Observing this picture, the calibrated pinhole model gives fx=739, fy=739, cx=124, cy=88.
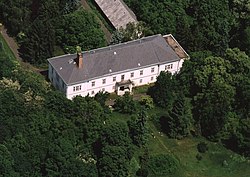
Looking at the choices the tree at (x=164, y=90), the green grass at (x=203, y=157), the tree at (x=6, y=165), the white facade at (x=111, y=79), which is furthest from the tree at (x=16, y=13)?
the tree at (x=6, y=165)

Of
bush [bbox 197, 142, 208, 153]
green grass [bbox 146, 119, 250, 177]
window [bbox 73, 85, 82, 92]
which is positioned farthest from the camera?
window [bbox 73, 85, 82, 92]

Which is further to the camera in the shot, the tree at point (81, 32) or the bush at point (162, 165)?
the tree at point (81, 32)

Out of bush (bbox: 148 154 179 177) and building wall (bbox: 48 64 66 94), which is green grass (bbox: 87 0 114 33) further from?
bush (bbox: 148 154 179 177)

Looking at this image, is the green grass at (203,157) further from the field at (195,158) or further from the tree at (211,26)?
the tree at (211,26)

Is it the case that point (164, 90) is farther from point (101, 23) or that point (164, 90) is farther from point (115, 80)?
point (101, 23)

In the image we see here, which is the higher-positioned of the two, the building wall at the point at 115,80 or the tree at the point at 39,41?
the tree at the point at 39,41

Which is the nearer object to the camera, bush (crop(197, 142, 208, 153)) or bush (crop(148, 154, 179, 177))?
bush (crop(148, 154, 179, 177))

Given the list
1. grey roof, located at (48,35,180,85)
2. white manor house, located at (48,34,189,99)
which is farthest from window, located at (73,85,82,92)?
grey roof, located at (48,35,180,85)
